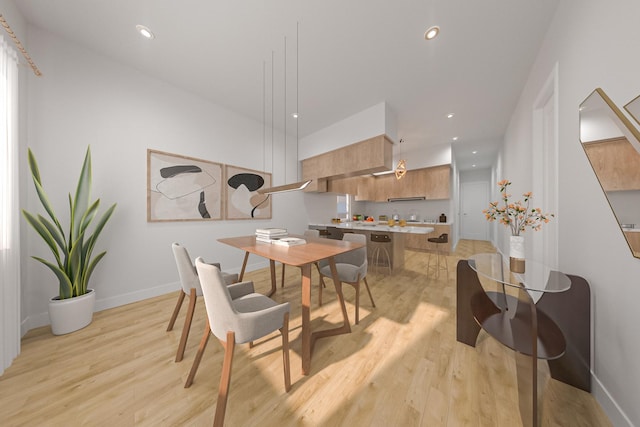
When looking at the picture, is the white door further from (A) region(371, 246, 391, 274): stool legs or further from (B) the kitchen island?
(A) region(371, 246, 391, 274): stool legs

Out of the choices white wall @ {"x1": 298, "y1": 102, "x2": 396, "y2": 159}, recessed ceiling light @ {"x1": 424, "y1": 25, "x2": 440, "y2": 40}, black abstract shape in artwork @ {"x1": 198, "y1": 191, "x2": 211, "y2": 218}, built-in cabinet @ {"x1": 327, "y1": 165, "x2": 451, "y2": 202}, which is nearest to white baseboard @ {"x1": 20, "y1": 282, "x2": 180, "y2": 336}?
black abstract shape in artwork @ {"x1": 198, "y1": 191, "x2": 211, "y2": 218}

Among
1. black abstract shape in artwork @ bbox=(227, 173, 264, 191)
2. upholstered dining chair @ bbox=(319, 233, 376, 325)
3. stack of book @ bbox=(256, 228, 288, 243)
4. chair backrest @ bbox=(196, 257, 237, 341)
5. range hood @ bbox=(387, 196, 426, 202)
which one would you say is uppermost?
black abstract shape in artwork @ bbox=(227, 173, 264, 191)

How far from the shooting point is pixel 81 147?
219 centimetres

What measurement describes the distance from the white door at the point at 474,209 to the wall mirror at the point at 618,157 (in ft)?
25.9

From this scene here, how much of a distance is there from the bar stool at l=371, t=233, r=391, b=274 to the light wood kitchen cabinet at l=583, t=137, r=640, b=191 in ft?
8.82

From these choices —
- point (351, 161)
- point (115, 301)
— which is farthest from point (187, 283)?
point (351, 161)

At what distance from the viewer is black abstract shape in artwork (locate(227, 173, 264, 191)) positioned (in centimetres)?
350

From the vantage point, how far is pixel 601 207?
116 centimetres

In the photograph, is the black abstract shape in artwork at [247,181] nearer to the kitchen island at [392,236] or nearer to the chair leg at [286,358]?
the kitchen island at [392,236]

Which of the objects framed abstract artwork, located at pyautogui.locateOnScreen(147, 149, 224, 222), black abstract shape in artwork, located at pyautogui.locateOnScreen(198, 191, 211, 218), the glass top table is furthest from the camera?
black abstract shape in artwork, located at pyautogui.locateOnScreen(198, 191, 211, 218)

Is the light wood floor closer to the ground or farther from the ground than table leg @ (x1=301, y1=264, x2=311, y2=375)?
closer to the ground

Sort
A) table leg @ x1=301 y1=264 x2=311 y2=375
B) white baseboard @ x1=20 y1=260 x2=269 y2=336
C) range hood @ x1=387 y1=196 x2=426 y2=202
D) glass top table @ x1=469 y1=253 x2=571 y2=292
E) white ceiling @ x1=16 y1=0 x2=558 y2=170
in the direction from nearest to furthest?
glass top table @ x1=469 y1=253 x2=571 y2=292
table leg @ x1=301 y1=264 x2=311 y2=375
white ceiling @ x1=16 y1=0 x2=558 y2=170
white baseboard @ x1=20 y1=260 x2=269 y2=336
range hood @ x1=387 y1=196 x2=426 y2=202

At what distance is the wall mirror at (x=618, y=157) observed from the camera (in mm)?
844

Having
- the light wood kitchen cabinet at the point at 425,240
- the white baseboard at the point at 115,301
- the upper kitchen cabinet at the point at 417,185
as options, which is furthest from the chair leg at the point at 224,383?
the upper kitchen cabinet at the point at 417,185
